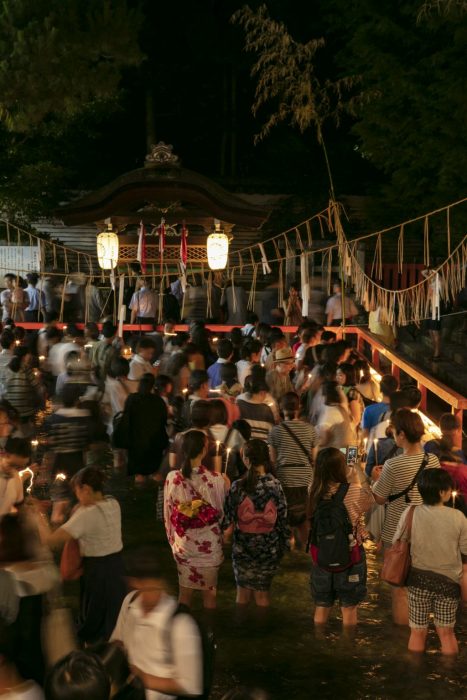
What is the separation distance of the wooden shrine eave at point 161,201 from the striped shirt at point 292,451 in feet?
27.8

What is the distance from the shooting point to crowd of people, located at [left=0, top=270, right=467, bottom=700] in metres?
4.75

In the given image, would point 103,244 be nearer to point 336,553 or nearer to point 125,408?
point 125,408

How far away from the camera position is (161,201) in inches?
669

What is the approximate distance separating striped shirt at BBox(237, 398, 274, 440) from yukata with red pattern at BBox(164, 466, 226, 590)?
68.2 inches

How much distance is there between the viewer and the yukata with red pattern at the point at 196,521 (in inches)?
289

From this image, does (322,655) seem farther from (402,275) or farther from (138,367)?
(402,275)

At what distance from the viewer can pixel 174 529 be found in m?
7.45

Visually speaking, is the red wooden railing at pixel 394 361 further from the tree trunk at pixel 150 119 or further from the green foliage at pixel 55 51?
the tree trunk at pixel 150 119

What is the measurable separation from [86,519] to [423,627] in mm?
2346

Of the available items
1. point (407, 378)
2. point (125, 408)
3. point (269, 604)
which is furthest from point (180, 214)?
point (269, 604)

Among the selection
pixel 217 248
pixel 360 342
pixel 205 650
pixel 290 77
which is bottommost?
pixel 205 650

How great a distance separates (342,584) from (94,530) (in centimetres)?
188

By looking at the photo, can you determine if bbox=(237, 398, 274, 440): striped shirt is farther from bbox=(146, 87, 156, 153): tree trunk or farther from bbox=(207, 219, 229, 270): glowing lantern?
bbox=(146, 87, 156, 153): tree trunk

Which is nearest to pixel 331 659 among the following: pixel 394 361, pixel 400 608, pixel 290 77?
pixel 400 608
